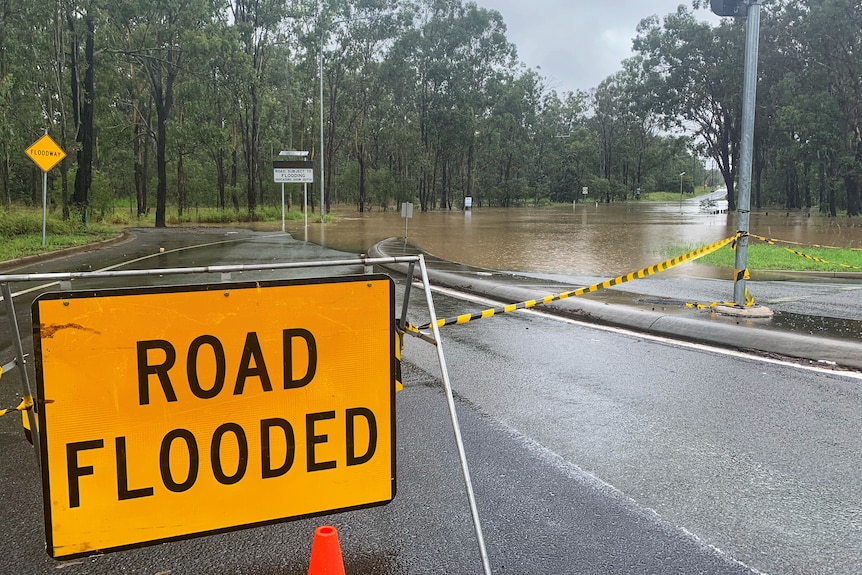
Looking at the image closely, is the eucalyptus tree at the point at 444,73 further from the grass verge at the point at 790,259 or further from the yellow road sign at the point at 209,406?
the yellow road sign at the point at 209,406

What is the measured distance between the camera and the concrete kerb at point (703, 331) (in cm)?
727

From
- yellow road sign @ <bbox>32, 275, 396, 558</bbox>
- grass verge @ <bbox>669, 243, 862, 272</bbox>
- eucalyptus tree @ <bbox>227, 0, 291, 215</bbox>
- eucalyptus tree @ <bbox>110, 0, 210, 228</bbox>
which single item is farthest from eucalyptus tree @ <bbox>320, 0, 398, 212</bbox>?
yellow road sign @ <bbox>32, 275, 396, 558</bbox>

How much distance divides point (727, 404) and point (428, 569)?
3.48m

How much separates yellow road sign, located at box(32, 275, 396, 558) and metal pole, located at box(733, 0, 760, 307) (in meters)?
6.73

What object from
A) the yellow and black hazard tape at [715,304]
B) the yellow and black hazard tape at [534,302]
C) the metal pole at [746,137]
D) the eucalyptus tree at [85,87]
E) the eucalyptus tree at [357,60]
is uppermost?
the eucalyptus tree at [357,60]

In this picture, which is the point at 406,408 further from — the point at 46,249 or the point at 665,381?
the point at 46,249

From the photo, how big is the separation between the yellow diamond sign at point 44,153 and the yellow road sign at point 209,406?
19.7 meters

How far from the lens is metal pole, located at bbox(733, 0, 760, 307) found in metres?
8.66

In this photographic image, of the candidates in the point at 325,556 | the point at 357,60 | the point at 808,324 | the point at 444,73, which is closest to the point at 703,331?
the point at 808,324

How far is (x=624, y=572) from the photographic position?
3.19 metres

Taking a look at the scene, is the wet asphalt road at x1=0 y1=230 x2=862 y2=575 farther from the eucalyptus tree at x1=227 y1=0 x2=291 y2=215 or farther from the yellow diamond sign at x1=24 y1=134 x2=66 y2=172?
the eucalyptus tree at x1=227 y1=0 x2=291 y2=215


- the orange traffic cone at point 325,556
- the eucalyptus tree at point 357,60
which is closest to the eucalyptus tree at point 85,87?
the eucalyptus tree at point 357,60

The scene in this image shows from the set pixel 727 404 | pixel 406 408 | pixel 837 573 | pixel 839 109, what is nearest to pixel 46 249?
pixel 406 408

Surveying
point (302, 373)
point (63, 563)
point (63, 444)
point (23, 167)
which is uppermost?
point (23, 167)
